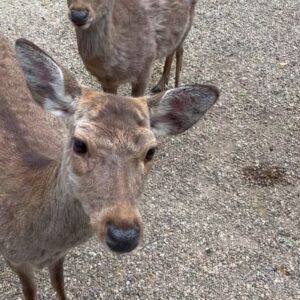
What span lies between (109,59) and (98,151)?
2377 millimetres

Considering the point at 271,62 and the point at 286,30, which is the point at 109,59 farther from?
the point at 286,30

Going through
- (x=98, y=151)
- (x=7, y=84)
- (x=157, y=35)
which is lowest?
(x=157, y=35)

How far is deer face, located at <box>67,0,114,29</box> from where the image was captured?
4.34m

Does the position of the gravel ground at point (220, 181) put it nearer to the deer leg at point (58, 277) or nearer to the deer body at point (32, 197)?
the deer leg at point (58, 277)

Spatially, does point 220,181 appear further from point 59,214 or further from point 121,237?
point 121,237

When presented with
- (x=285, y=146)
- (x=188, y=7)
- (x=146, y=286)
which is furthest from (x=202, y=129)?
(x=146, y=286)

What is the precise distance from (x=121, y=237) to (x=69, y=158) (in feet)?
1.78

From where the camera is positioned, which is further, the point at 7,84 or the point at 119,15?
the point at 119,15

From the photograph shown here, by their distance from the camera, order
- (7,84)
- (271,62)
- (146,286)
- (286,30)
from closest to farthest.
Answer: (7,84) < (146,286) < (271,62) < (286,30)

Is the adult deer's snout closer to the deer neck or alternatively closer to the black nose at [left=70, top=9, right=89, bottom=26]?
the deer neck

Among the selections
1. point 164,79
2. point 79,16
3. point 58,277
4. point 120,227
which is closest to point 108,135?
point 120,227

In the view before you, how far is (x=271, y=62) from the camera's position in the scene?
21.3ft

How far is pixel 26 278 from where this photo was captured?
11.9 ft

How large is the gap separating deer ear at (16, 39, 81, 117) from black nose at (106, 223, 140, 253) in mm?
773
